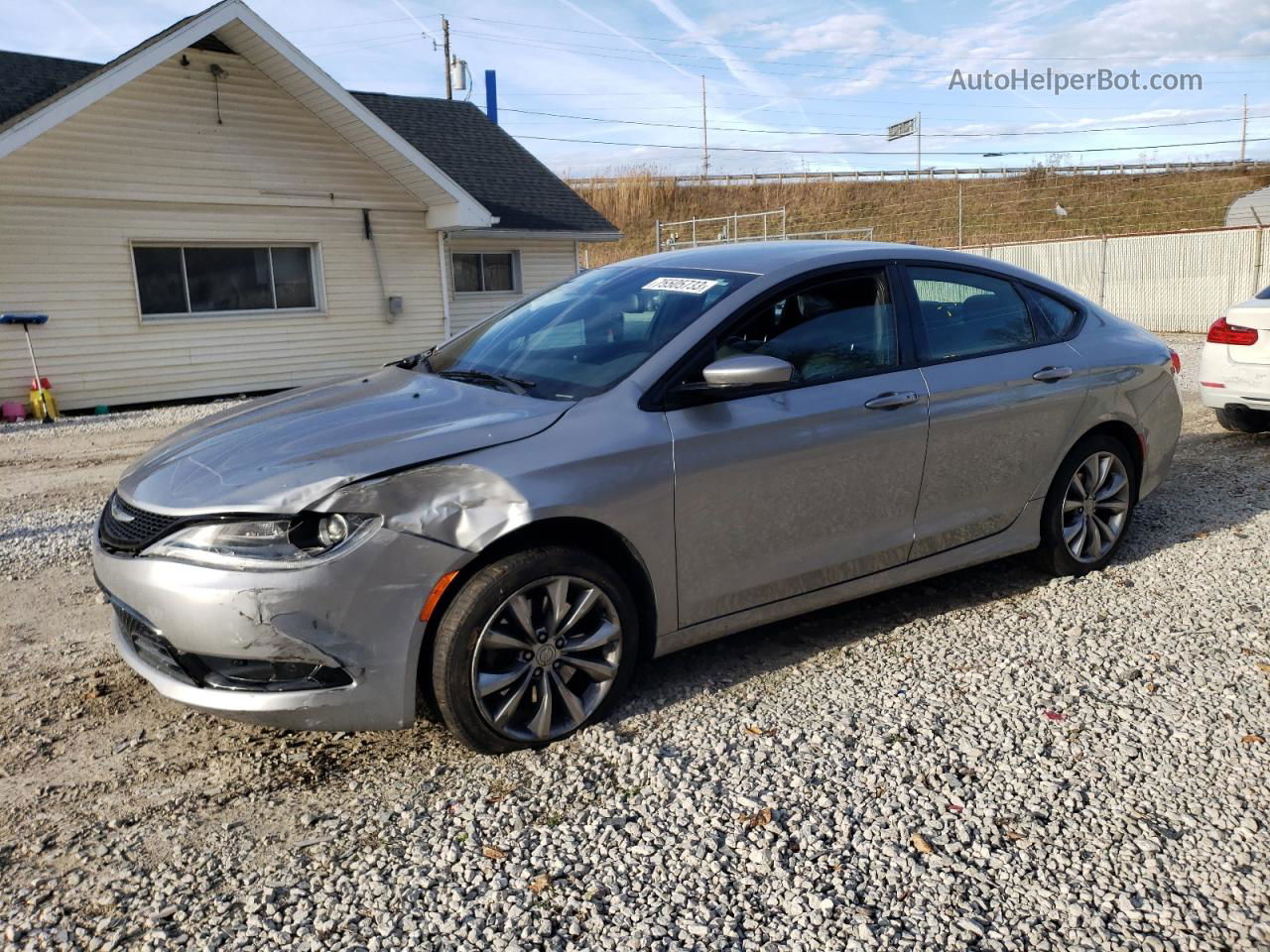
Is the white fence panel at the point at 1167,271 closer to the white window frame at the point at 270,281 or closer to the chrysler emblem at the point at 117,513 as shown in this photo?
the white window frame at the point at 270,281

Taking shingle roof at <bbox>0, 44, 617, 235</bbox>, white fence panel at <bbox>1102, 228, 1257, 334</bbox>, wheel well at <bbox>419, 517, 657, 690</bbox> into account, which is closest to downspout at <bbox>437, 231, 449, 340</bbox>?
shingle roof at <bbox>0, 44, 617, 235</bbox>

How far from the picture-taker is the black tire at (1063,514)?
15.6 ft

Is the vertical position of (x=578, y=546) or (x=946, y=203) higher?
(x=946, y=203)

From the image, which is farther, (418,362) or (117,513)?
(418,362)

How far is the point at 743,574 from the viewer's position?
3.67m

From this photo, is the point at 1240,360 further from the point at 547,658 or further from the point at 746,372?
the point at 547,658

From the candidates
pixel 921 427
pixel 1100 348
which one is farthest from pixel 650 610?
pixel 1100 348

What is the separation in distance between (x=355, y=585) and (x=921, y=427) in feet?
8.02

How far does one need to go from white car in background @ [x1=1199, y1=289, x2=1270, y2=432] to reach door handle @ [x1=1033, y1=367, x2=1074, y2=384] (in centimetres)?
425

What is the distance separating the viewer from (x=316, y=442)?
3.21 metres

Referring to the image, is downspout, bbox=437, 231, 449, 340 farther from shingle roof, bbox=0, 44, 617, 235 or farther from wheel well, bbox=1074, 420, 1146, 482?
wheel well, bbox=1074, 420, 1146, 482

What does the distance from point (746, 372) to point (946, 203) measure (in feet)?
159

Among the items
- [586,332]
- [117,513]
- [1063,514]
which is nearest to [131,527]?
[117,513]

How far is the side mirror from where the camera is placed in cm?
344
